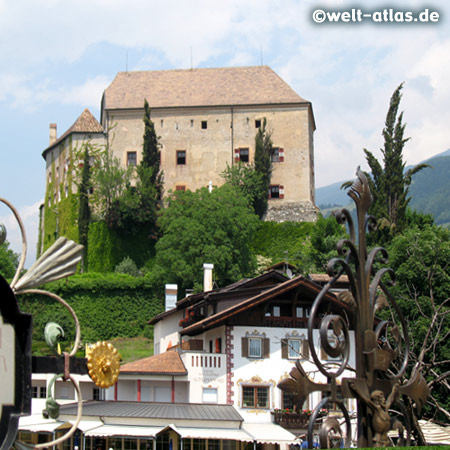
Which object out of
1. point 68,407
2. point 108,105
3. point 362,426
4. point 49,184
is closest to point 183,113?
point 108,105

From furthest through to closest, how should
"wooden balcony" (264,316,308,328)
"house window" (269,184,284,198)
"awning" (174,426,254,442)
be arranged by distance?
"house window" (269,184,284,198) < "wooden balcony" (264,316,308,328) < "awning" (174,426,254,442)

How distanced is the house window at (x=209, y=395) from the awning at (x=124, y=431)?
375cm

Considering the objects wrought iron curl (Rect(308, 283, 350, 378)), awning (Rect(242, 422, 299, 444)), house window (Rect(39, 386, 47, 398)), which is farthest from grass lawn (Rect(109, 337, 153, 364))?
wrought iron curl (Rect(308, 283, 350, 378))

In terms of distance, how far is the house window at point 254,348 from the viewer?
32.3 metres

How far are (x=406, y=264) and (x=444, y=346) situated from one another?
463 cm

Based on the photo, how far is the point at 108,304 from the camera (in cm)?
5869

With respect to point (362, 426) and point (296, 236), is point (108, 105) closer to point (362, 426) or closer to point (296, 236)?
point (296, 236)

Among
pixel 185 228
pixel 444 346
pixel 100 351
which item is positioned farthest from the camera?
pixel 185 228

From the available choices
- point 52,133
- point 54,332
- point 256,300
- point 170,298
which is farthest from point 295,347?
point 52,133

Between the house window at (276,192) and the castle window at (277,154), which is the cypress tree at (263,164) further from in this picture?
the house window at (276,192)

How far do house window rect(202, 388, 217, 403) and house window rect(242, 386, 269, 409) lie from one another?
113 cm

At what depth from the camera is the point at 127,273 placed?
64062mm

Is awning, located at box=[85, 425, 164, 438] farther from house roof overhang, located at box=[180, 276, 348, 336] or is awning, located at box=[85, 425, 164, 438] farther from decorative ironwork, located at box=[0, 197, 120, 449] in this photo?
decorative ironwork, located at box=[0, 197, 120, 449]

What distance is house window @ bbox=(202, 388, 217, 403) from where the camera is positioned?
105 feet
